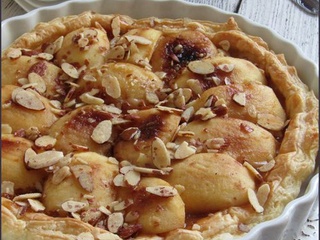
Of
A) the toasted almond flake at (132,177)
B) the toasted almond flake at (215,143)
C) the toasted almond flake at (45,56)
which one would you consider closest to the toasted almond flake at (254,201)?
the toasted almond flake at (215,143)

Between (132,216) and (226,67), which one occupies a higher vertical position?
(226,67)

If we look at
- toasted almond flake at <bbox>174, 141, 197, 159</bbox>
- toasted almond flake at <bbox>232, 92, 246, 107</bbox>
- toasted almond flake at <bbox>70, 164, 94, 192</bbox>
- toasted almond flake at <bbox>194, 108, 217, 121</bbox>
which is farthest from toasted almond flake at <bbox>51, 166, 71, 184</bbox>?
toasted almond flake at <bbox>232, 92, 246, 107</bbox>

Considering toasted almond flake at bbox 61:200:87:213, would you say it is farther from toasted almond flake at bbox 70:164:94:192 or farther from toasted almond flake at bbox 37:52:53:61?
toasted almond flake at bbox 37:52:53:61

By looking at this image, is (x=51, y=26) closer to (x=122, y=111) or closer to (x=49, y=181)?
(x=122, y=111)

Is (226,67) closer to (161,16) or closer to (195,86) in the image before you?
(195,86)

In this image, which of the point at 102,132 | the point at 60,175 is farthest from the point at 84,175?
the point at 102,132

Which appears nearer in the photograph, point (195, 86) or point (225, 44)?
point (195, 86)
